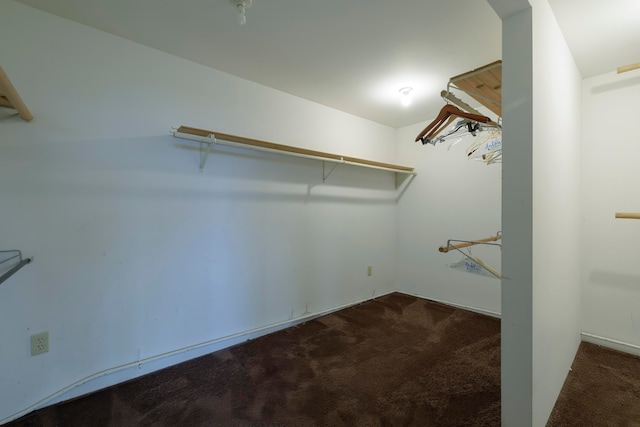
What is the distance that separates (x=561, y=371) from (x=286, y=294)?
2138mm

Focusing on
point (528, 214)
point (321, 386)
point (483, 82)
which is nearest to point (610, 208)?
point (483, 82)

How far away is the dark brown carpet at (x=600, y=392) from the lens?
5.05 feet

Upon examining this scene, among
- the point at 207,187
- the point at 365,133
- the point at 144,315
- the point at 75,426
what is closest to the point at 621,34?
the point at 365,133

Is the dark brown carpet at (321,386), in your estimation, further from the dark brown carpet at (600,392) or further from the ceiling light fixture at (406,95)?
the ceiling light fixture at (406,95)

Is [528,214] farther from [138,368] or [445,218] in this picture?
[138,368]

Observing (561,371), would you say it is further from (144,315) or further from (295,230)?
(144,315)

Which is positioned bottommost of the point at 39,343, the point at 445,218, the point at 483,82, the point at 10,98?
the point at 39,343

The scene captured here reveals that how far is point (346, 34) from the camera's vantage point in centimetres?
179

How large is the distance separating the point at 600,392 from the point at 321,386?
1.82 metres

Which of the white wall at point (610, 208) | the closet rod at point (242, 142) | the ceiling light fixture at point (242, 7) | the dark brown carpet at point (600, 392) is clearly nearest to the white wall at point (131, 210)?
the closet rod at point (242, 142)

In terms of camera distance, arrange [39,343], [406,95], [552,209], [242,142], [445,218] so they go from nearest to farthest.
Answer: [552,209]
[39,343]
[242,142]
[406,95]
[445,218]

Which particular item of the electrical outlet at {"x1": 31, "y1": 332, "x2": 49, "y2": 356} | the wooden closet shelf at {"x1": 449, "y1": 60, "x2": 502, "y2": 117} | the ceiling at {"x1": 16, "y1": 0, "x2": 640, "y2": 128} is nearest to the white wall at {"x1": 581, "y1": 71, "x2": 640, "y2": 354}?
the ceiling at {"x1": 16, "y1": 0, "x2": 640, "y2": 128}

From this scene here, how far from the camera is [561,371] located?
1.75 meters

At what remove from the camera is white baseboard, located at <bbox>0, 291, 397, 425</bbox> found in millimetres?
1621
